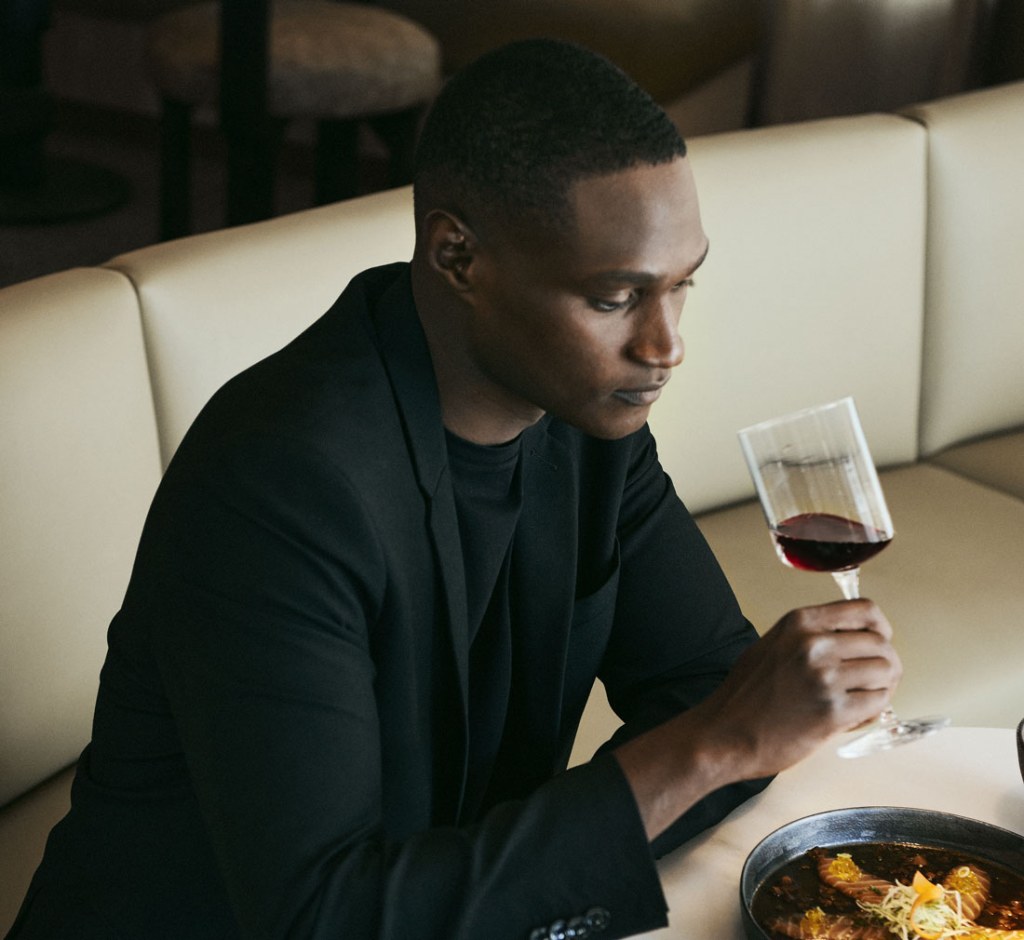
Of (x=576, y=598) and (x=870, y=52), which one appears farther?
(x=870, y=52)

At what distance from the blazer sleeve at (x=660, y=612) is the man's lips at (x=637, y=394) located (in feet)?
0.85

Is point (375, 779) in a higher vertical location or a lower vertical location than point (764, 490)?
lower

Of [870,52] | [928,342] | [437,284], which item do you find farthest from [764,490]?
[870,52]

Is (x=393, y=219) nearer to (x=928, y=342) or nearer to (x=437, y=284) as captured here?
(x=437, y=284)

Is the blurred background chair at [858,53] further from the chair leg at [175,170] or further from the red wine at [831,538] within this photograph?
the red wine at [831,538]

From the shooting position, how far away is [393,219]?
6.25 feet

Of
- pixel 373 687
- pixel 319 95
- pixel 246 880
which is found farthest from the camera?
pixel 319 95

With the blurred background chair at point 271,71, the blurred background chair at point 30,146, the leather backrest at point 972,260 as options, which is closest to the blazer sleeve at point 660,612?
the leather backrest at point 972,260

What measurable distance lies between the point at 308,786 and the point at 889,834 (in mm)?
407

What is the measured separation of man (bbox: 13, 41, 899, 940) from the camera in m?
0.96

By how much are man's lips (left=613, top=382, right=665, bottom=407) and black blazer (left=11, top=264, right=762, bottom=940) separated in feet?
0.45

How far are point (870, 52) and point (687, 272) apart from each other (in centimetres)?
262

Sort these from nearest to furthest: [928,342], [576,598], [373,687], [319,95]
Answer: [373,687]
[576,598]
[928,342]
[319,95]

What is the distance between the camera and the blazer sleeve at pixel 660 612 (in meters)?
1.32
